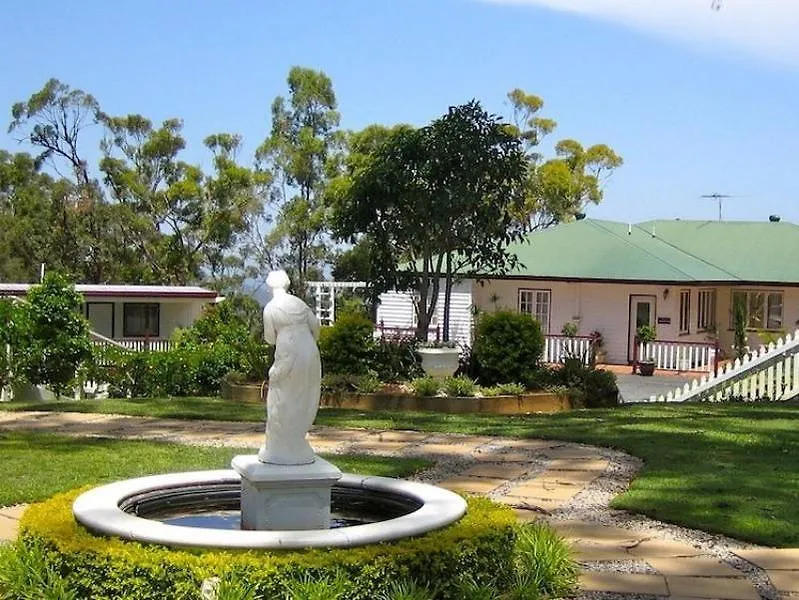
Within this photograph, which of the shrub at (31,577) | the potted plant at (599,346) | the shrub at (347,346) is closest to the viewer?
the shrub at (31,577)

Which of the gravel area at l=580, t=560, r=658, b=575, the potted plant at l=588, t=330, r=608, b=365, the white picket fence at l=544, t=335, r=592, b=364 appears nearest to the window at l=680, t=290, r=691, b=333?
the potted plant at l=588, t=330, r=608, b=365

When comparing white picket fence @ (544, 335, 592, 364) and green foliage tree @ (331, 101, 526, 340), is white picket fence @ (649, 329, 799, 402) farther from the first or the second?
white picket fence @ (544, 335, 592, 364)

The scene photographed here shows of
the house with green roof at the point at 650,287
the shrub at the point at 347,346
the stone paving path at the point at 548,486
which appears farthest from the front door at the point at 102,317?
the stone paving path at the point at 548,486

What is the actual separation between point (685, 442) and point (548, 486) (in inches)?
122

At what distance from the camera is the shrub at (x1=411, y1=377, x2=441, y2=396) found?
615 inches

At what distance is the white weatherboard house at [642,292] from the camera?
29.4 m

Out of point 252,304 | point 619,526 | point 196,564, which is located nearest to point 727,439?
point 619,526

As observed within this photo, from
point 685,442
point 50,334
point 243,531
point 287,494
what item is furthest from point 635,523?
point 50,334

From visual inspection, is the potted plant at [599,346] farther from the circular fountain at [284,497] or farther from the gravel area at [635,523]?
the circular fountain at [284,497]

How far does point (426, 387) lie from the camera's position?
51.2ft

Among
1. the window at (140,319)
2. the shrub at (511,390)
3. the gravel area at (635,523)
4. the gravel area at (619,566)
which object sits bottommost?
the gravel area at (619,566)

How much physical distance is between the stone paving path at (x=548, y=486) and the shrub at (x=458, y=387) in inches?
132

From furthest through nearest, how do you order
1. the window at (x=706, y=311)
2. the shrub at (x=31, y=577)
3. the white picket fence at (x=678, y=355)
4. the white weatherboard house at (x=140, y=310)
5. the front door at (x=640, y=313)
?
the window at (x=706, y=311) → the white weatherboard house at (x=140, y=310) → the front door at (x=640, y=313) → the white picket fence at (x=678, y=355) → the shrub at (x=31, y=577)

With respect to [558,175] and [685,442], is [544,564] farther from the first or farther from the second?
[558,175]
